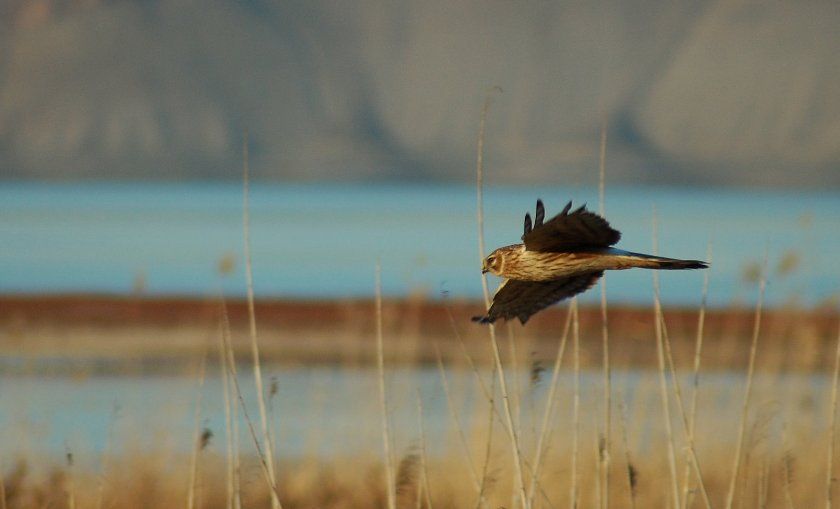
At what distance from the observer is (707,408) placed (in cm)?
965

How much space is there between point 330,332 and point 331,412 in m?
8.00

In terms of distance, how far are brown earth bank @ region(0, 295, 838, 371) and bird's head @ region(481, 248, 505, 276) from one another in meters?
8.79

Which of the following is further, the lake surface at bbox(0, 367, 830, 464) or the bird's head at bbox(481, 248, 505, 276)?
the lake surface at bbox(0, 367, 830, 464)

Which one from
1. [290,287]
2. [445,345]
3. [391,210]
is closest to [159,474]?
→ [445,345]

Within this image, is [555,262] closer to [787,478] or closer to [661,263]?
[661,263]

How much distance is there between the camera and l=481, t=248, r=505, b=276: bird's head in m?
4.15

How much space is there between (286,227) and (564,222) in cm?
4283

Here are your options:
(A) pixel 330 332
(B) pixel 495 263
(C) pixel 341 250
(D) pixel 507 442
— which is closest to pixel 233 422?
(B) pixel 495 263

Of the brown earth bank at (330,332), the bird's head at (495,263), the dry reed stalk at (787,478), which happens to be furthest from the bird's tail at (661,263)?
the brown earth bank at (330,332)

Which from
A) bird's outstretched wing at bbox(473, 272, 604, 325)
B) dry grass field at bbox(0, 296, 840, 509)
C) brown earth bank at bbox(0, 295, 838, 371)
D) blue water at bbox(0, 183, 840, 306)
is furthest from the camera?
blue water at bbox(0, 183, 840, 306)

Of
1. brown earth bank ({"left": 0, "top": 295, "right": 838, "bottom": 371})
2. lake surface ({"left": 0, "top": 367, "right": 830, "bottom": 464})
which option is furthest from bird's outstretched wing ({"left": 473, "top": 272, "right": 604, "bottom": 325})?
brown earth bank ({"left": 0, "top": 295, "right": 838, "bottom": 371})

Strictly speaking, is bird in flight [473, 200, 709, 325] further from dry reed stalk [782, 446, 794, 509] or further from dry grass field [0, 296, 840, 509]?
dry reed stalk [782, 446, 794, 509]

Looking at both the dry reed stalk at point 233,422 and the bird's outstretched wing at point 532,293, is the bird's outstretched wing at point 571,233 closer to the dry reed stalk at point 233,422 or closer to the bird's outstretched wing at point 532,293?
the bird's outstretched wing at point 532,293

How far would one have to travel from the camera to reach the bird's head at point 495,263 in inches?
163
